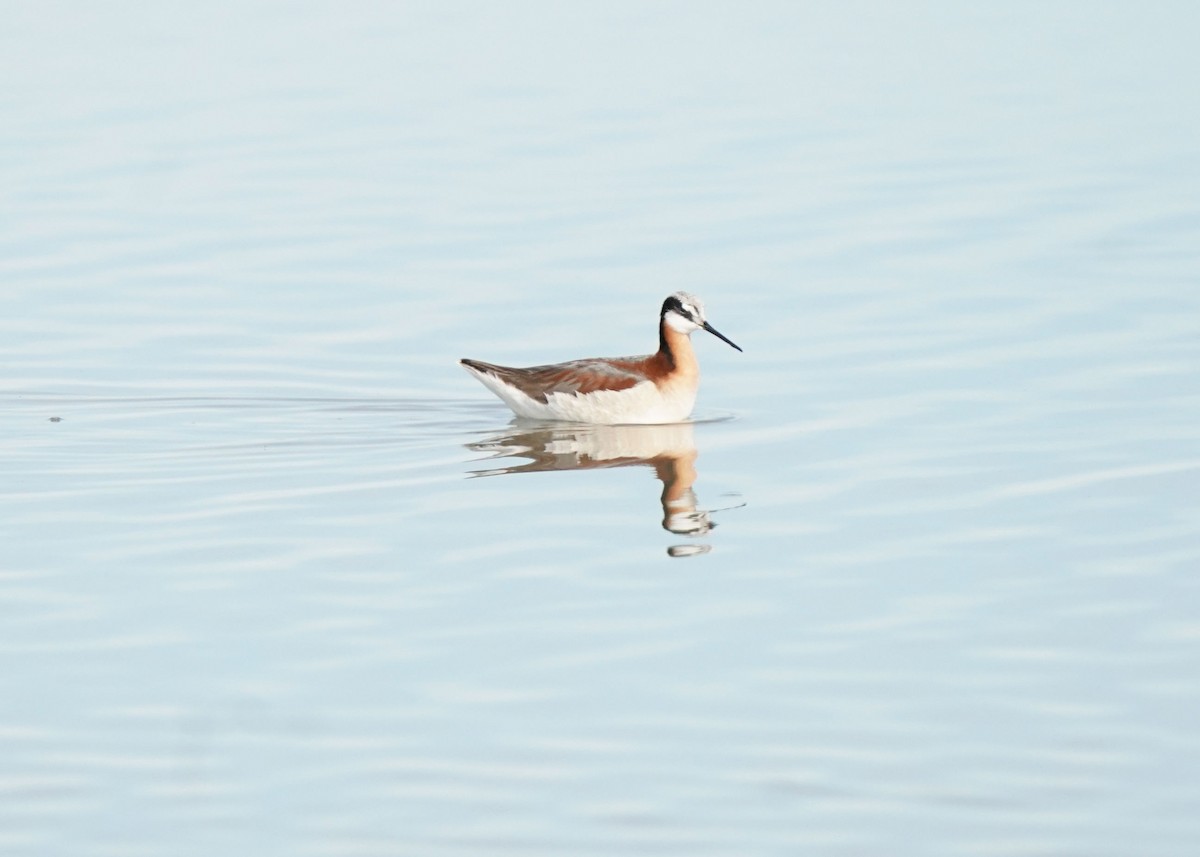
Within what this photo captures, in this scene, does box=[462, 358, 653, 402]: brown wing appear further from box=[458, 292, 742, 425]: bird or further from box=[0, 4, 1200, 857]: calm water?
box=[0, 4, 1200, 857]: calm water

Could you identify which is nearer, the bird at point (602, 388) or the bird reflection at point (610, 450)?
the bird reflection at point (610, 450)

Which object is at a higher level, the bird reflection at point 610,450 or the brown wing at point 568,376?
the brown wing at point 568,376

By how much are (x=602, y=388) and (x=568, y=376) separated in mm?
324

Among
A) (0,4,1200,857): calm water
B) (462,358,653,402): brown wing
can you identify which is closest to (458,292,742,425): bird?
(462,358,653,402): brown wing

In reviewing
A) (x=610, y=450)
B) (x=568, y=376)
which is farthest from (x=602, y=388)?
(x=610, y=450)

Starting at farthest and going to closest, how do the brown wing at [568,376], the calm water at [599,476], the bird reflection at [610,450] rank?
the brown wing at [568,376], the bird reflection at [610,450], the calm water at [599,476]

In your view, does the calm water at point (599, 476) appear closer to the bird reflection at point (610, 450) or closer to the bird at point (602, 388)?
the bird reflection at point (610, 450)

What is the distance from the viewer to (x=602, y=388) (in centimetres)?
1852

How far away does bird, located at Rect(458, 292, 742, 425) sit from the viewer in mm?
18406

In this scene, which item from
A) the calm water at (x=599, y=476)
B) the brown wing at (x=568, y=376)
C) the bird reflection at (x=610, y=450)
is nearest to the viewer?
the calm water at (x=599, y=476)

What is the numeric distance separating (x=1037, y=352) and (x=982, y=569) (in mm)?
6759

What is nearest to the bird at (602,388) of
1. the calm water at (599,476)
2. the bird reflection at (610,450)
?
the bird reflection at (610,450)

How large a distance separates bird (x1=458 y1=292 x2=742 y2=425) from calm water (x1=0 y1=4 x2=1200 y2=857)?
0.29 meters

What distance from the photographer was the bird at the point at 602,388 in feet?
60.4
